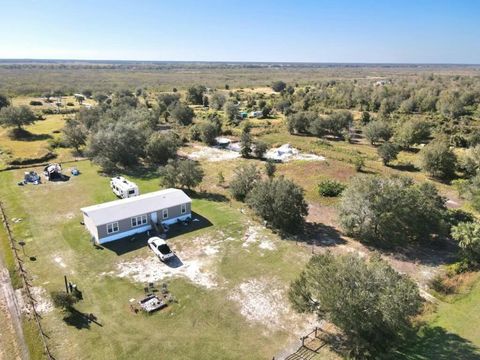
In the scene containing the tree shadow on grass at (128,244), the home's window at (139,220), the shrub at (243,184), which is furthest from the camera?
the shrub at (243,184)

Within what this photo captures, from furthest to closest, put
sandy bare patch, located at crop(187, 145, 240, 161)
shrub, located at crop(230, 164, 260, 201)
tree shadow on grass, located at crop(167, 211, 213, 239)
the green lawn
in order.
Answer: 1. sandy bare patch, located at crop(187, 145, 240, 161)
2. shrub, located at crop(230, 164, 260, 201)
3. tree shadow on grass, located at crop(167, 211, 213, 239)
4. the green lawn

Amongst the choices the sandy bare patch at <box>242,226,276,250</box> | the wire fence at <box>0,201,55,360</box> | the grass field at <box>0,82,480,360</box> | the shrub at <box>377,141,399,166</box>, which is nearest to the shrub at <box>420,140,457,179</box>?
the shrub at <box>377,141,399,166</box>

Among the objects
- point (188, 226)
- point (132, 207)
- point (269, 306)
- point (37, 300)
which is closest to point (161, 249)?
point (188, 226)

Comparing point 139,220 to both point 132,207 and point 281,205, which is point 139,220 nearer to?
point 132,207

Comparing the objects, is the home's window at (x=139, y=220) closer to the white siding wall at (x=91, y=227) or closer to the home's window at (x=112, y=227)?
the home's window at (x=112, y=227)

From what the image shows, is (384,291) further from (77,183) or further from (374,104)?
(374,104)

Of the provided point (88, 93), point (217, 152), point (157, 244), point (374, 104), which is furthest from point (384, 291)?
point (88, 93)

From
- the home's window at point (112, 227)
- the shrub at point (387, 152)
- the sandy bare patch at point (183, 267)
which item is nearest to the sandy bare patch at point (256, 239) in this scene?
the sandy bare patch at point (183, 267)

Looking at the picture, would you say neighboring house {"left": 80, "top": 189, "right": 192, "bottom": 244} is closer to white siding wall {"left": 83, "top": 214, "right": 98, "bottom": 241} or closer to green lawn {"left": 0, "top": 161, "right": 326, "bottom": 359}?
white siding wall {"left": 83, "top": 214, "right": 98, "bottom": 241}
